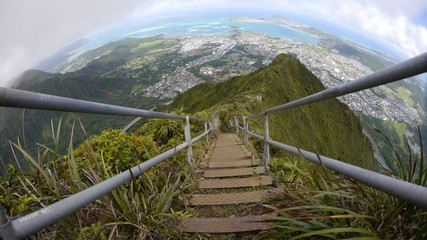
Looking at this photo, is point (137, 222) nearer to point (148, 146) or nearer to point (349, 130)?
point (148, 146)

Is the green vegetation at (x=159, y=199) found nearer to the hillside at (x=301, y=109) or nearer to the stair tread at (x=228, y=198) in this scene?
the stair tread at (x=228, y=198)

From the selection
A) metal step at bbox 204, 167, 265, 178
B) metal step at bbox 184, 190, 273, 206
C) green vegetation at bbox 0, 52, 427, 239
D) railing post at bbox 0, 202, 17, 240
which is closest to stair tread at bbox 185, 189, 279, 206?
metal step at bbox 184, 190, 273, 206

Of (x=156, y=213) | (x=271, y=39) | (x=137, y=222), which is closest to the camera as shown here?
(x=137, y=222)

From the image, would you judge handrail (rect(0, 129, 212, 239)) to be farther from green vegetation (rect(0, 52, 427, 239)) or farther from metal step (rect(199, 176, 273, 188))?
metal step (rect(199, 176, 273, 188))

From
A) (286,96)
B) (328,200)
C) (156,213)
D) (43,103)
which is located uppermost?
(43,103)

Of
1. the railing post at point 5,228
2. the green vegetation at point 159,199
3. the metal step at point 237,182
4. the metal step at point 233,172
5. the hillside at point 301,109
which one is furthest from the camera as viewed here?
the hillside at point 301,109

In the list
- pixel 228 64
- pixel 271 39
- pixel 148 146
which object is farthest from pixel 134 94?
pixel 148 146

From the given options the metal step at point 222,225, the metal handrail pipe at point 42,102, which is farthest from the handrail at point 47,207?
the metal step at point 222,225

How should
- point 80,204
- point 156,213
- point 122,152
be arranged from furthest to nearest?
1. point 122,152
2. point 156,213
3. point 80,204
